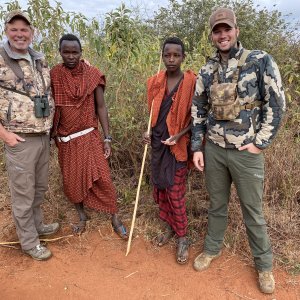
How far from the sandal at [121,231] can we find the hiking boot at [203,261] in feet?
2.43

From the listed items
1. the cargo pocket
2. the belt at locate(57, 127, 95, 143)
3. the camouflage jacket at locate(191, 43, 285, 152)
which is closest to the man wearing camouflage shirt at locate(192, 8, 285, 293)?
the camouflage jacket at locate(191, 43, 285, 152)

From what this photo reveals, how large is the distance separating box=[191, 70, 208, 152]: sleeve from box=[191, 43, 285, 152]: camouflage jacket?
5 centimetres

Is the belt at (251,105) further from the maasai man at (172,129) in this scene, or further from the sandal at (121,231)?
the sandal at (121,231)

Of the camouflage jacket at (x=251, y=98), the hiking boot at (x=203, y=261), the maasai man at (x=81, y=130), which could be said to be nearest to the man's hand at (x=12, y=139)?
the maasai man at (x=81, y=130)

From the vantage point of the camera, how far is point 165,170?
2727 mm

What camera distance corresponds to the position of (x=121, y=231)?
316 cm

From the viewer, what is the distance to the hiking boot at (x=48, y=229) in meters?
3.18

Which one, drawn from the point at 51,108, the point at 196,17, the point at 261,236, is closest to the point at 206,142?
the point at 261,236

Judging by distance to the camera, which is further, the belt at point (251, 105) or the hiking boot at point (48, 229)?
the hiking boot at point (48, 229)

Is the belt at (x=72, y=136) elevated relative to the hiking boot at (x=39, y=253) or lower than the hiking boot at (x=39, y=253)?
elevated

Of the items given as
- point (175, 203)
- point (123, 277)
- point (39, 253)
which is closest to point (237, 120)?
point (175, 203)

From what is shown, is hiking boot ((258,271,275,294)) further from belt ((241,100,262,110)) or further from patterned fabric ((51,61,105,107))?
patterned fabric ((51,61,105,107))

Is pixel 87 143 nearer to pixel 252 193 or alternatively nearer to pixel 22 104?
pixel 22 104

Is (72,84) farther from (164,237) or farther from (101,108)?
(164,237)
